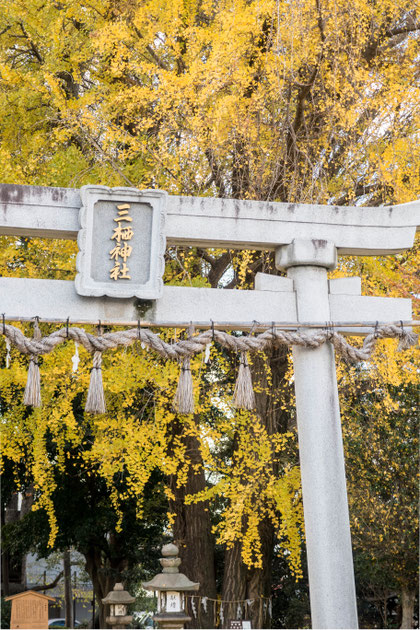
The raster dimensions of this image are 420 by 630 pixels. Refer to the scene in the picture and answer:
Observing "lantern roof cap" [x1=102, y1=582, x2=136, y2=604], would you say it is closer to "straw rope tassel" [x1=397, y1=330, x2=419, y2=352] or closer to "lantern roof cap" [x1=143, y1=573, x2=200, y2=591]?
"lantern roof cap" [x1=143, y1=573, x2=200, y2=591]

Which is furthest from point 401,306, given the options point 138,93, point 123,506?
point 123,506

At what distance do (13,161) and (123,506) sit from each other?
7711 mm

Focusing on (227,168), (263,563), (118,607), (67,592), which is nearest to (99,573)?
(67,592)

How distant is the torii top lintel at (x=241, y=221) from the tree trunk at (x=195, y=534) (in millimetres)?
4571

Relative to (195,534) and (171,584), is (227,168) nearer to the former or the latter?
(195,534)

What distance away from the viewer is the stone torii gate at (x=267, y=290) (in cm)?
500

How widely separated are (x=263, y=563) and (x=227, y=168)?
215 inches

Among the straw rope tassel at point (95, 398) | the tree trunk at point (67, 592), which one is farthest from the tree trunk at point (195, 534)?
the tree trunk at point (67, 592)

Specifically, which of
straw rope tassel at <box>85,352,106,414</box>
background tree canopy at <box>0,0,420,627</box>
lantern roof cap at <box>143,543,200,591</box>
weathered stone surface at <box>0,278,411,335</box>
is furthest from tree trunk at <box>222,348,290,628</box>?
straw rope tassel at <box>85,352,106,414</box>

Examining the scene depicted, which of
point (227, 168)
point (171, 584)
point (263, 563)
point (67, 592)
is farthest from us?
point (67, 592)

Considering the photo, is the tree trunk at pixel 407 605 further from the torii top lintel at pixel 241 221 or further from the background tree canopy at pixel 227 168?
the torii top lintel at pixel 241 221

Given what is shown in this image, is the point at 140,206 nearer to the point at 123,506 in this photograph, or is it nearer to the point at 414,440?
the point at 414,440

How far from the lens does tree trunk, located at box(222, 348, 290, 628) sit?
363 inches

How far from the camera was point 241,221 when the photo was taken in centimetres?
535
